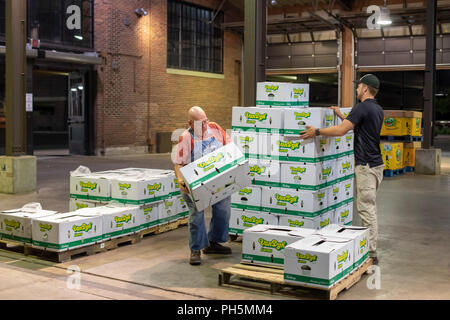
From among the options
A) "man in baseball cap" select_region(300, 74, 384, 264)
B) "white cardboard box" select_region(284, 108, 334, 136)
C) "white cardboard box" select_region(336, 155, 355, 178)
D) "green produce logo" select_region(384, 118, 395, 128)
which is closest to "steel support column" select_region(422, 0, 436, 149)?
"green produce logo" select_region(384, 118, 395, 128)

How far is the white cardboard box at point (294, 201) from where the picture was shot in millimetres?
6664

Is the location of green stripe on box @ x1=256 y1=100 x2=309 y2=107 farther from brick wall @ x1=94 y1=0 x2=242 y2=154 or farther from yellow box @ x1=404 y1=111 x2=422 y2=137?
brick wall @ x1=94 y1=0 x2=242 y2=154

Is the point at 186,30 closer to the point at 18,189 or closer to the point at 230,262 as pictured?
the point at 18,189

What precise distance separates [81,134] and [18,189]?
9827 millimetres

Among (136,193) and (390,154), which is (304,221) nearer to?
(136,193)

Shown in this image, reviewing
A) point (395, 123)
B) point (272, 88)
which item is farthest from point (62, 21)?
point (272, 88)

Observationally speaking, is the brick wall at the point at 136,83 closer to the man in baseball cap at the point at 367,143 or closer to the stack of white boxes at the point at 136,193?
the stack of white boxes at the point at 136,193

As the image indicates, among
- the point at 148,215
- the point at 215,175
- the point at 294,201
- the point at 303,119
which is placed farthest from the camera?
the point at 148,215

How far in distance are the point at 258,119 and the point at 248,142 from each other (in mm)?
338

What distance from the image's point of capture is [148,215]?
7.86 meters

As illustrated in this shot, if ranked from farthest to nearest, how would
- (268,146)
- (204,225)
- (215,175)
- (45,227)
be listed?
(268,146)
(45,227)
(204,225)
(215,175)

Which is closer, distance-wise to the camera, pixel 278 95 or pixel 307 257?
pixel 307 257

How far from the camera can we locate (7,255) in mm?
6801
